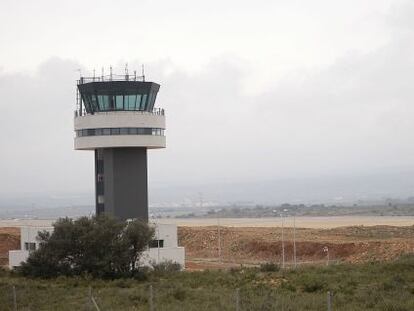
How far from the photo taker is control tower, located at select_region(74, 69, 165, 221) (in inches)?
1949

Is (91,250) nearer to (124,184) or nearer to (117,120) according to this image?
(124,184)

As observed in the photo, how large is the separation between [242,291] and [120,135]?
2323 cm

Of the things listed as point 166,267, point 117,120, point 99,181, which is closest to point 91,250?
point 166,267

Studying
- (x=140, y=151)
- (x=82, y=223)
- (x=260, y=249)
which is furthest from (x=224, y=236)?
(x=82, y=223)

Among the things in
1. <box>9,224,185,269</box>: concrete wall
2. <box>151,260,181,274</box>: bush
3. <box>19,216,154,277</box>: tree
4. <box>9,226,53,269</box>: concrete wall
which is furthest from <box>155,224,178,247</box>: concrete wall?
<box>9,226,53,269</box>: concrete wall

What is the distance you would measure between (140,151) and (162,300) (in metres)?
25.2

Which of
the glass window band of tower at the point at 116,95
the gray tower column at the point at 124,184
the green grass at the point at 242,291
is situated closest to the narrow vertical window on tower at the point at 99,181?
the gray tower column at the point at 124,184

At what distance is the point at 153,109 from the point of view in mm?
51812

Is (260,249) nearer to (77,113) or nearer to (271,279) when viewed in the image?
(77,113)

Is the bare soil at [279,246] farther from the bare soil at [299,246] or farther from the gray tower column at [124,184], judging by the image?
the gray tower column at [124,184]

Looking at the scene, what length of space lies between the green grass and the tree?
1.99 m

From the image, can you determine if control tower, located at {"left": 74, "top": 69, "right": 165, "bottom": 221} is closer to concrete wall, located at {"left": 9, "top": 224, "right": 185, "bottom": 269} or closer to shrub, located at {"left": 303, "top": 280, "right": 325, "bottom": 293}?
concrete wall, located at {"left": 9, "top": 224, "right": 185, "bottom": 269}

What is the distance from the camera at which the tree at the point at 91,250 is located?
40156 millimetres

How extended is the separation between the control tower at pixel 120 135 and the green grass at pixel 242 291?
430 inches
